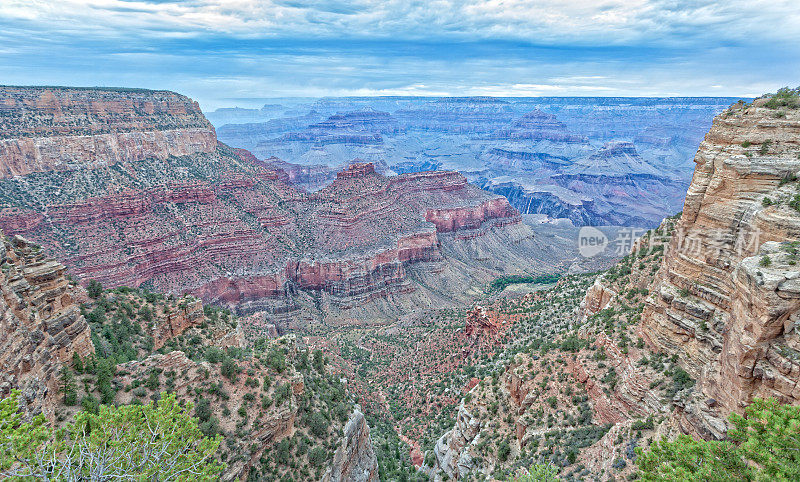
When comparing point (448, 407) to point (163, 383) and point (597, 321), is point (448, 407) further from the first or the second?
point (163, 383)

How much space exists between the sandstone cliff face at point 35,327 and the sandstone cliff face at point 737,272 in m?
27.5

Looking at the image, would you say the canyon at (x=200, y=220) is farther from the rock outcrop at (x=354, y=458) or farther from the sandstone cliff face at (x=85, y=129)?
the rock outcrop at (x=354, y=458)

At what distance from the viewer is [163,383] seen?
77.2 ft

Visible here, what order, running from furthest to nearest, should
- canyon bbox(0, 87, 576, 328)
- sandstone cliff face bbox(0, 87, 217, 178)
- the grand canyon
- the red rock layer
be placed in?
sandstone cliff face bbox(0, 87, 217, 178)
canyon bbox(0, 87, 576, 328)
the red rock layer
the grand canyon

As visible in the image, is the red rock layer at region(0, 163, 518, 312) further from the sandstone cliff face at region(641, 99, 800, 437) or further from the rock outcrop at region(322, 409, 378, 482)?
the sandstone cliff face at region(641, 99, 800, 437)

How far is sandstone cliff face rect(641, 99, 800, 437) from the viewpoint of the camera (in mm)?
14328

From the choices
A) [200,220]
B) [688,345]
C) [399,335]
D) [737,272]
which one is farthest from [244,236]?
[737,272]

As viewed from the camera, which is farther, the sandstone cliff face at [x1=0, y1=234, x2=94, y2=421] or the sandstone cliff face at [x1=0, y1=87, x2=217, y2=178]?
the sandstone cliff face at [x1=0, y1=87, x2=217, y2=178]

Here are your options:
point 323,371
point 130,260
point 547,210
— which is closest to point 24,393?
point 323,371

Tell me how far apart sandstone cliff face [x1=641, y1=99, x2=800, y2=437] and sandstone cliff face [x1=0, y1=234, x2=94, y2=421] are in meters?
27.5

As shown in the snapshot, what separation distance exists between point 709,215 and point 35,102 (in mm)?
101698

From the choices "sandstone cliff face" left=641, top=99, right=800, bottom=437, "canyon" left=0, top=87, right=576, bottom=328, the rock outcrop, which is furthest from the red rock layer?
"sandstone cliff face" left=641, top=99, right=800, bottom=437

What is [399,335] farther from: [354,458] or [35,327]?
[35,327]

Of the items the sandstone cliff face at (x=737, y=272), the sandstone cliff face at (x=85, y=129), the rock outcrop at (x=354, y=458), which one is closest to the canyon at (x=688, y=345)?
the sandstone cliff face at (x=737, y=272)
